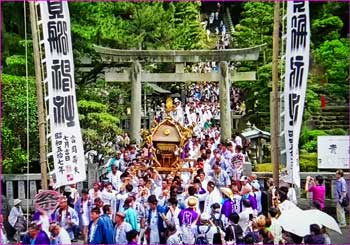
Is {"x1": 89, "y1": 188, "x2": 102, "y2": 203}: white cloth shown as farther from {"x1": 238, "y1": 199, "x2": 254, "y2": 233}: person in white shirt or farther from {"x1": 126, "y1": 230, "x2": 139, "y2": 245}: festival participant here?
{"x1": 126, "y1": 230, "x2": 139, "y2": 245}: festival participant

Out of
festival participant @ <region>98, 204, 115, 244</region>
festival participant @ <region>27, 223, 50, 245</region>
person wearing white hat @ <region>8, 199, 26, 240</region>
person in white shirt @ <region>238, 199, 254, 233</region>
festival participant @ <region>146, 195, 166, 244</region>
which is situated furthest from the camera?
person wearing white hat @ <region>8, 199, 26, 240</region>

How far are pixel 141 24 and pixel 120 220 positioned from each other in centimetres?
1644

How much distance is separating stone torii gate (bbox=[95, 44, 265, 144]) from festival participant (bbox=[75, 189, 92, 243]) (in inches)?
401

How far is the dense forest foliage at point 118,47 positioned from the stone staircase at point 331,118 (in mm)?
517

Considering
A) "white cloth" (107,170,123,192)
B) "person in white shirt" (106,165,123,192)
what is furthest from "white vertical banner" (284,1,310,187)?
"person in white shirt" (106,165,123,192)

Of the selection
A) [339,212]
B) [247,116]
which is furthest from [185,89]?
[339,212]

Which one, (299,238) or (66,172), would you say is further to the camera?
(66,172)

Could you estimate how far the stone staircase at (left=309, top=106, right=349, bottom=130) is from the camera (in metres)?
26.7

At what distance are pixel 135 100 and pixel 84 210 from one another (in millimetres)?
11251

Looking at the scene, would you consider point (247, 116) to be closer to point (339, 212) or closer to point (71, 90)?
point (339, 212)

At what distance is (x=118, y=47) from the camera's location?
23797mm

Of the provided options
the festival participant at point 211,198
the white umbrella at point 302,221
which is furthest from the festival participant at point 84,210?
the white umbrella at point 302,221

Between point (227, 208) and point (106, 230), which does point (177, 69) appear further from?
point (106, 230)

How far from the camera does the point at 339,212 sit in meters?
14.2
